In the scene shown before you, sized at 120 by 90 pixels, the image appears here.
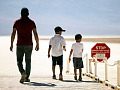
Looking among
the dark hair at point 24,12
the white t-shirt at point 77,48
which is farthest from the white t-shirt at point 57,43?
the dark hair at point 24,12

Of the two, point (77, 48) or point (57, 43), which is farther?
point (77, 48)

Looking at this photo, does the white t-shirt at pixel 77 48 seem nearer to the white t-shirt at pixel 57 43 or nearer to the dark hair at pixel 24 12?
the white t-shirt at pixel 57 43

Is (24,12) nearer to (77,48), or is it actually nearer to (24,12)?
(24,12)

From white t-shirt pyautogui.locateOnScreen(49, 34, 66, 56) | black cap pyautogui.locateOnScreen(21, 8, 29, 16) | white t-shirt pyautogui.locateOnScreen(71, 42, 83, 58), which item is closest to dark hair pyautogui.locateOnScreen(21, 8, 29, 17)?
black cap pyautogui.locateOnScreen(21, 8, 29, 16)

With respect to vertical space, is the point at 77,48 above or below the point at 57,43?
below

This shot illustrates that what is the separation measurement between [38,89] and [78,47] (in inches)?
119

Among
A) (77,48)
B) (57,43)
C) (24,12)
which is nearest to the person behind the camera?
(24,12)

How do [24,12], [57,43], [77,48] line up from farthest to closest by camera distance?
[77,48], [57,43], [24,12]

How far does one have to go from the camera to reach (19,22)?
9766 mm

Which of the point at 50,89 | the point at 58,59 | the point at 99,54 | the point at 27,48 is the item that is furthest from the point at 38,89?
the point at 99,54

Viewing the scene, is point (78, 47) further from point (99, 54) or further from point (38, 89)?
point (38, 89)

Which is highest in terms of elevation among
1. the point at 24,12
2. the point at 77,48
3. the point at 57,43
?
the point at 24,12

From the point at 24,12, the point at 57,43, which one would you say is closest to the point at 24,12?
the point at 24,12

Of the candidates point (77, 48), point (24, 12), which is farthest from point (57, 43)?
point (24, 12)
